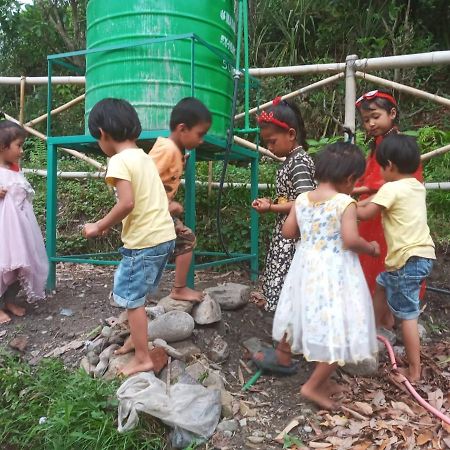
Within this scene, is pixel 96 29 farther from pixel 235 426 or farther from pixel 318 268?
pixel 235 426

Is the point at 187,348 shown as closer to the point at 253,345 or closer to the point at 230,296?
the point at 253,345

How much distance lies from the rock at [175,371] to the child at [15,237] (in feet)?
3.98

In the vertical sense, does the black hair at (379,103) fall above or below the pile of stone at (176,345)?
above

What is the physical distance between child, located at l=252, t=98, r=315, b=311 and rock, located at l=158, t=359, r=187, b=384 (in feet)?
2.35

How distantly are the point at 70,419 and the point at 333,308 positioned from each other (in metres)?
1.17

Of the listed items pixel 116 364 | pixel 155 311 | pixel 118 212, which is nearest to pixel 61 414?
pixel 116 364

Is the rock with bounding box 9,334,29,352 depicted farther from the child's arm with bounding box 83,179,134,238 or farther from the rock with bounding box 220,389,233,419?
the rock with bounding box 220,389,233,419

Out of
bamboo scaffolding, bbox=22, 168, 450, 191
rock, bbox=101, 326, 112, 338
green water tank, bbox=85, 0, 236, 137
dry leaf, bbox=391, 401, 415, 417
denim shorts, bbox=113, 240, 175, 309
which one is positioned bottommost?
dry leaf, bbox=391, 401, 415, 417

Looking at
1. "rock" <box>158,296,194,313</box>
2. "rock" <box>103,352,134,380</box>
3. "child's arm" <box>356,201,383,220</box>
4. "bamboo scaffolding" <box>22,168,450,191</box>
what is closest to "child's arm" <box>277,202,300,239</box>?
"child's arm" <box>356,201,383,220</box>

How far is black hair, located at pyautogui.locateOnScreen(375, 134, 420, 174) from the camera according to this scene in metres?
2.57

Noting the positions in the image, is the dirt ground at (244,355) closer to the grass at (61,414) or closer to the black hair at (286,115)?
the grass at (61,414)

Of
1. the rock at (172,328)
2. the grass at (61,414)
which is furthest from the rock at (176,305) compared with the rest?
the grass at (61,414)

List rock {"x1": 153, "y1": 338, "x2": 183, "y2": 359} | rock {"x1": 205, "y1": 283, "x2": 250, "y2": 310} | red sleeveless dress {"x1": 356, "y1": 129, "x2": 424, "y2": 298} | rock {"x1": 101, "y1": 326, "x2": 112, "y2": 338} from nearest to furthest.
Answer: rock {"x1": 153, "y1": 338, "x2": 183, "y2": 359}
rock {"x1": 101, "y1": 326, "x2": 112, "y2": 338}
red sleeveless dress {"x1": 356, "y1": 129, "x2": 424, "y2": 298}
rock {"x1": 205, "y1": 283, "x2": 250, "y2": 310}

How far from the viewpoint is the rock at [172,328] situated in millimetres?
2635
